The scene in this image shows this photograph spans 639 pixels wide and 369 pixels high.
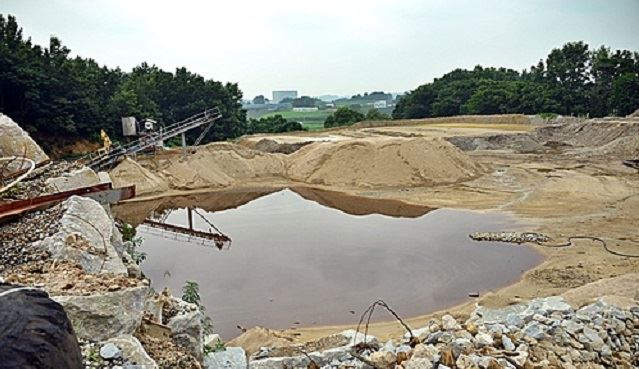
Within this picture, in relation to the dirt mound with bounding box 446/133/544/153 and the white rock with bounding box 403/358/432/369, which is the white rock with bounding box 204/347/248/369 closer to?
the white rock with bounding box 403/358/432/369

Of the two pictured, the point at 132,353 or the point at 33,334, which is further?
the point at 132,353

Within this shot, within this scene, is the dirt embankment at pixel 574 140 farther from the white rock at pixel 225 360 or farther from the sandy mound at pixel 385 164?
the white rock at pixel 225 360

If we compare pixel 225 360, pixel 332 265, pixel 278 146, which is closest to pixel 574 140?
pixel 278 146

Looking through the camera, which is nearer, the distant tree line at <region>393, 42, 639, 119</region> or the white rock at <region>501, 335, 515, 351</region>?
the white rock at <region>501, 335, 515, 351</region>

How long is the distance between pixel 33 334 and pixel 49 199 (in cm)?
620

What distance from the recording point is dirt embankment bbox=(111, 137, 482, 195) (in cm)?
2570

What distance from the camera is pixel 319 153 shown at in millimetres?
28703

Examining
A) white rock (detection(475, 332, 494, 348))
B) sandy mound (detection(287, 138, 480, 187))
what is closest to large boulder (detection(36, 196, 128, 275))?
white rock (detection(475, 332, 494, 348))

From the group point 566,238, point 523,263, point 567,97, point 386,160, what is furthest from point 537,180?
point 567,97

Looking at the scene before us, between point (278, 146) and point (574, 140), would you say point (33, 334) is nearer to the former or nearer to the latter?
point (278, 146)

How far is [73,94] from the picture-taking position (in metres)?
29.2

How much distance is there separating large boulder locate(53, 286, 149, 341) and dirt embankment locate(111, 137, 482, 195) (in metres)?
19.9

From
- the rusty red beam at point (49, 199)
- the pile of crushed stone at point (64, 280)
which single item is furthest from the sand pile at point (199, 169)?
the pile of crushed stone at point (64, 280)

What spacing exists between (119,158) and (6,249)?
18560 millimetres
